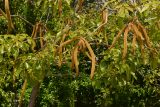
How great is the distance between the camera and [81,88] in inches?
224

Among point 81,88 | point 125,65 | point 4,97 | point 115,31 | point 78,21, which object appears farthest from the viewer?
point 81,88

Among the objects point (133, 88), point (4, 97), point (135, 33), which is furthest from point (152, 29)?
point (133, 88)

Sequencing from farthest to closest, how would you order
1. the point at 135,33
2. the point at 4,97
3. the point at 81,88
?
the point at 81,88 < the point at 4,97 < the point at 135,33

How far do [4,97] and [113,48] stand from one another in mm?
2777

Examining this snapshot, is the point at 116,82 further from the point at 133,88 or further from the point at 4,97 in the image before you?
the point at 133,88

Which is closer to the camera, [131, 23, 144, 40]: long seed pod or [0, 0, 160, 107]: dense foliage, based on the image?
[131, 23, 144, 40]: long seed pod

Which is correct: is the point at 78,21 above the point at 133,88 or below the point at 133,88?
above

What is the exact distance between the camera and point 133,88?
570 cm

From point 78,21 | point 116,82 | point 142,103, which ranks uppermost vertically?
point 78,21

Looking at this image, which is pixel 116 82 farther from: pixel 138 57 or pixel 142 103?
pixel 142 103

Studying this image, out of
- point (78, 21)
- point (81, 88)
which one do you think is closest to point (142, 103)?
point (81, 88)

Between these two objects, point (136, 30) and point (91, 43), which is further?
point (91, 43)

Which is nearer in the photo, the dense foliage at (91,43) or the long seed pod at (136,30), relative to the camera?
the long seed pod at (136,30)

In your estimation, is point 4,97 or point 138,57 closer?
point 138,57
